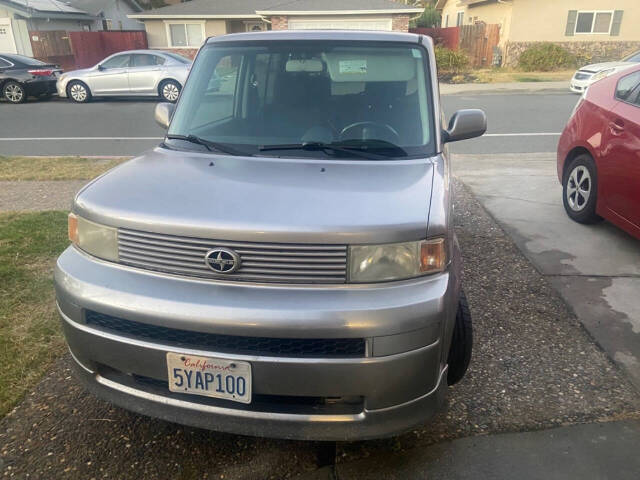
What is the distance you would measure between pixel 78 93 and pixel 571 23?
22.4m

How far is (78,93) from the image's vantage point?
16.8 m

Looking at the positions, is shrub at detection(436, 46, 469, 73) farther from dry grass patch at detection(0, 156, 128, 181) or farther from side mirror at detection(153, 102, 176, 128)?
side mirror at detection(153, 102, 176, 128)

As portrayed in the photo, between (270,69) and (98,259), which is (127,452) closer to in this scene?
(98,259)

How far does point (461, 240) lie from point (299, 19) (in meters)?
21.5

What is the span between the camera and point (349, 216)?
2.22 meters

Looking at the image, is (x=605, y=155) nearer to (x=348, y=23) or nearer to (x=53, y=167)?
(x=53, y=167)

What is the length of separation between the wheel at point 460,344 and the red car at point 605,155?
2.47 m

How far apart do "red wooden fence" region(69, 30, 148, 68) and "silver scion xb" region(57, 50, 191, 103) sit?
1063 centimetres

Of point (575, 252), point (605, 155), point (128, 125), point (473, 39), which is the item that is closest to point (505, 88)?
point (473, 39)

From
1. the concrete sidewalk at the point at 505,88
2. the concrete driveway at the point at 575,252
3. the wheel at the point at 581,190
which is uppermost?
the wheel at the point at 581,190

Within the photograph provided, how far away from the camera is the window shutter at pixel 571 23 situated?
25.6 m

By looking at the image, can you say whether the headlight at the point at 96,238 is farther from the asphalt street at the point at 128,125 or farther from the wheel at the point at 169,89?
the wheel at the point at 169,89

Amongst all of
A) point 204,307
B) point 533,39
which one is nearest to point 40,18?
point 533,39

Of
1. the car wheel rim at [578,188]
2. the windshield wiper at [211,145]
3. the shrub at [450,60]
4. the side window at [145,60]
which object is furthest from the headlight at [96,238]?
the shrub at [450,60]
